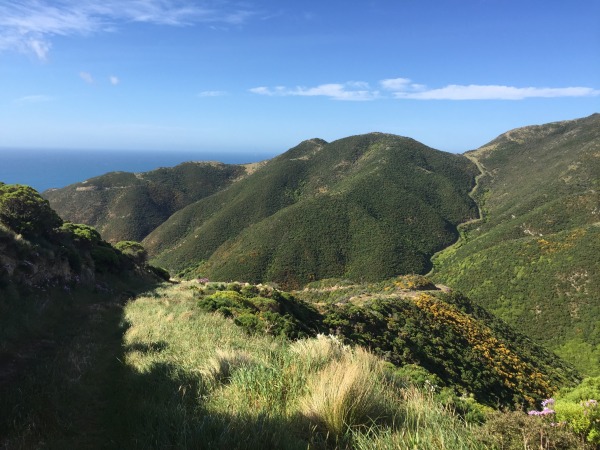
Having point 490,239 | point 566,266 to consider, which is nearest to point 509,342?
point 566,266

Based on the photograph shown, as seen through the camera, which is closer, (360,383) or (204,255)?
(360,383)

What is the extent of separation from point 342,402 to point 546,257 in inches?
2789

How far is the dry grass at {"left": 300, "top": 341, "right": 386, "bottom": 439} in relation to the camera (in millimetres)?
3361

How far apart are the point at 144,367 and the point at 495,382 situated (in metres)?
23.7

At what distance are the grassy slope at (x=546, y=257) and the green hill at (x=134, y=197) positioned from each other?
356ft

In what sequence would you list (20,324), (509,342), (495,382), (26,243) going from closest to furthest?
(20,324) → (26,243) → (495,382) → (509,342)

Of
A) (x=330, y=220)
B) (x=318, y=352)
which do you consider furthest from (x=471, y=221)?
(x=318, y=352)

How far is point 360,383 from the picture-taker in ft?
12.5

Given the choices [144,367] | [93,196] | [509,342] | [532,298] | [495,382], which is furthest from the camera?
[93,196]

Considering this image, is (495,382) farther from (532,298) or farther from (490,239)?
(490,239)

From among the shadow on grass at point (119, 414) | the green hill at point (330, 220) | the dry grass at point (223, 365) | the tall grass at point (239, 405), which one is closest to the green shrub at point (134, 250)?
the shadow on grass at point (119, 414)

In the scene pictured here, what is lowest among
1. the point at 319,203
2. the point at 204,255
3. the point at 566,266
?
the point at 204,255

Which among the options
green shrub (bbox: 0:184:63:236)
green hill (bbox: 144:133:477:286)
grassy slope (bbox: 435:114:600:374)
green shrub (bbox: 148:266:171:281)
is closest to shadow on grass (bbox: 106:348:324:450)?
green shrub (bbox: 0:184:63:236)

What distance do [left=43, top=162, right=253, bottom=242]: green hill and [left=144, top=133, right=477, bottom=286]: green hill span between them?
→ 19.0m
